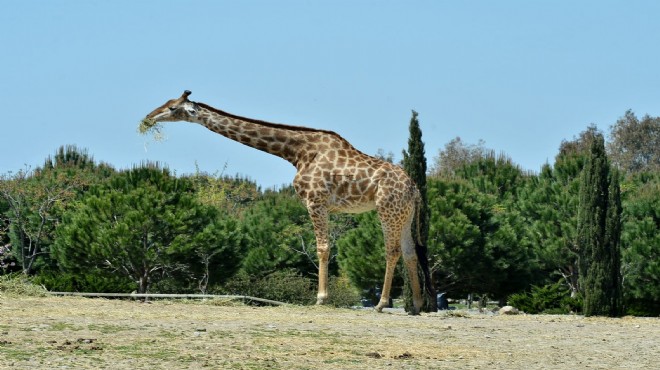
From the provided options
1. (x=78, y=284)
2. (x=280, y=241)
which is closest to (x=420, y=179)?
(x=78, y=284)

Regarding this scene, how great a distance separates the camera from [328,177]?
1986cm

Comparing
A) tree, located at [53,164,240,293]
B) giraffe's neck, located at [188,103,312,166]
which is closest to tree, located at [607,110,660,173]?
tree, located at [53,164,240,293]

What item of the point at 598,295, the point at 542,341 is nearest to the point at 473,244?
the point at 598,295

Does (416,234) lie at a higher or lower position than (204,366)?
higher

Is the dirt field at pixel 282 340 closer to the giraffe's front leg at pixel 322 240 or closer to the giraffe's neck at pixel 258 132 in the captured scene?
the giraffe's front leg at pixel 322 240

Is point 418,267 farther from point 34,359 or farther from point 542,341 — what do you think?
point 34,359

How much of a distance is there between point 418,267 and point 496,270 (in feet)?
40.1

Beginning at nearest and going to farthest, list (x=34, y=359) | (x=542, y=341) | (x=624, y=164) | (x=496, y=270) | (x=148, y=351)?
(x=34, y=359) → (x=148, y=351) → (x=542, y=341) → (x=496, y=270) → (x=624, y=164)

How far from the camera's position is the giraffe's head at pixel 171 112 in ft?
67.6

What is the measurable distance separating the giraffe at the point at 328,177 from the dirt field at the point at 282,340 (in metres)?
1.75

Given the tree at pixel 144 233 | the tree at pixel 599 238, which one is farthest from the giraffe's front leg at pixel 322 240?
the tree at pixel 144 233

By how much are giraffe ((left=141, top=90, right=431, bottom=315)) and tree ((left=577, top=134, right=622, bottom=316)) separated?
3492mm

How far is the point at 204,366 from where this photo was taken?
11797 millimetres

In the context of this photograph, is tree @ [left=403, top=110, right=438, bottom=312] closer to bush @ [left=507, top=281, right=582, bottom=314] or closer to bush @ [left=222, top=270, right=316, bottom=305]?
bush @ [left=222, top=270, right=316, bottom=305]
